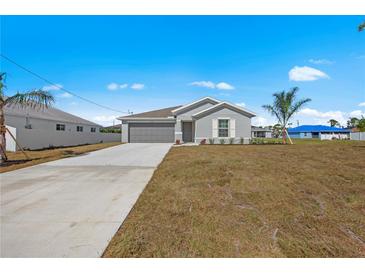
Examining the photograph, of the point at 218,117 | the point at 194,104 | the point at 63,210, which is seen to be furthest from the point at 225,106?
the point at 63,210

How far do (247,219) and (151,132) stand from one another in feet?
60.0

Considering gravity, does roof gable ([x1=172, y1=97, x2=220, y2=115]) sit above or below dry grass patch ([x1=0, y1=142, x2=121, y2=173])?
above

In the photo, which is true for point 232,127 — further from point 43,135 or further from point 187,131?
point 43,135

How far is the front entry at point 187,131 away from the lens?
20.4 meters

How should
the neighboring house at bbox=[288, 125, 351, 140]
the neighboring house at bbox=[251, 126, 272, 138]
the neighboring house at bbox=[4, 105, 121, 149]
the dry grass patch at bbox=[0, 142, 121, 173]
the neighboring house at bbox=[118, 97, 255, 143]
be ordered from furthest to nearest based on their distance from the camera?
the neighboring house at bbox=[251, 126, 272, 138]
the neighboring house at bbox=[288, 125, 351, 140]
the neighboring house at bbox=[118, 97, 255, 143]
the neighboring house at bbox=[4, 105, 121, 149]
the dry grass patch at bbox=[0, 142, 121, 173]

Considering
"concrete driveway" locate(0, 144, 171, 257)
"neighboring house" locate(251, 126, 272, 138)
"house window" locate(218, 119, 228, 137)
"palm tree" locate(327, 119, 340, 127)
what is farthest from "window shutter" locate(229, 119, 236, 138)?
"palm tree" locate(327, 119, 340, 127)

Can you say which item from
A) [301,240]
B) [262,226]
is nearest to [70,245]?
[262,226]

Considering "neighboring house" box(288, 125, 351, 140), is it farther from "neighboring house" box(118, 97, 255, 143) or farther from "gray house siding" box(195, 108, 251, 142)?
"neighboring house" box(118, 97, 255, 143)

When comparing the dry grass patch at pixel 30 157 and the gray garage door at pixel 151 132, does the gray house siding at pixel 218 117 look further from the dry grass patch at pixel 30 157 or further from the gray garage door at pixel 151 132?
the dry grass patch at pixel 30 157

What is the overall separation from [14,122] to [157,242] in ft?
64.6

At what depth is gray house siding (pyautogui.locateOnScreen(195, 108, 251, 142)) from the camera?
18.0m

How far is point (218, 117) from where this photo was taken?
18.0 m
